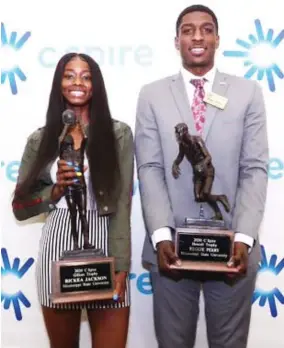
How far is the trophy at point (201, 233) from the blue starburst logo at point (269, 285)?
56 centimetres

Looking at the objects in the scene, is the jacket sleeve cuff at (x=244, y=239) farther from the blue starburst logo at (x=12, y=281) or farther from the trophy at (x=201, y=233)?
the blue starburst logo at (x=12, y=281)

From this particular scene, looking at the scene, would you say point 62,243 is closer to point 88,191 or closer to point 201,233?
point 88,191

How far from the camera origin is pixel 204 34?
1.69m

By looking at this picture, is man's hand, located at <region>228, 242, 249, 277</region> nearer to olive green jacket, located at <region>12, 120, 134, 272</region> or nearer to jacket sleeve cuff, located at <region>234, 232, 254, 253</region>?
jacket sleeve cuff, located at <region>234, 232, 254, 253</region>

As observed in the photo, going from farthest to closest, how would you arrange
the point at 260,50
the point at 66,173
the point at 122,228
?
the point at 260,50, the point at 122,228, the point at 66,173

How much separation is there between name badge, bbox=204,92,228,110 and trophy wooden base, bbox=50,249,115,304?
1.92ft

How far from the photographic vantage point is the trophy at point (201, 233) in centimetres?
157

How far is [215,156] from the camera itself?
166cm

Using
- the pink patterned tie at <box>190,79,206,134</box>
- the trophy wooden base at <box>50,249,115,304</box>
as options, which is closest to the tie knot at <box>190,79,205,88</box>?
the pink patterned tie at <box>190,79,206,134</box>

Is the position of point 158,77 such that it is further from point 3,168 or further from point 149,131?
point 3,168

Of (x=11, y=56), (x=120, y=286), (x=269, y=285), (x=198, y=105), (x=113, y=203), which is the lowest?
(x=269, y=285)

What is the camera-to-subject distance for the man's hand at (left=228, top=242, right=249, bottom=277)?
157 cm

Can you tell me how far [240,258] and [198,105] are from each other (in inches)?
20.0

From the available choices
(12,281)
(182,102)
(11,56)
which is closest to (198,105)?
(182,102)
